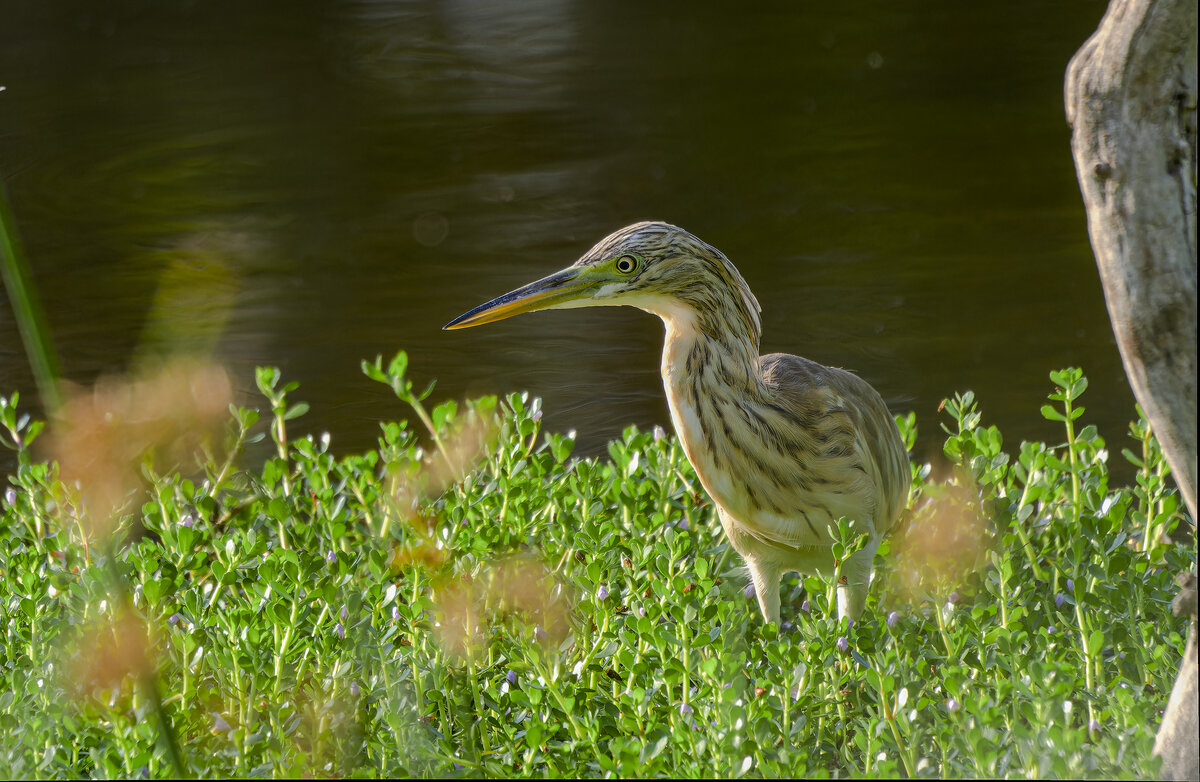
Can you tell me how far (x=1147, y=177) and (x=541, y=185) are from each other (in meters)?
6.38

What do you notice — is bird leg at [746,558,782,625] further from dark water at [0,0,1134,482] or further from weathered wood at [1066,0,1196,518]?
dark water at [0,0,1134,482]

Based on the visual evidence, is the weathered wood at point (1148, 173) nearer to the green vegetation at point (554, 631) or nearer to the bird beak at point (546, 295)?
the green vegetation at point (554, 631)

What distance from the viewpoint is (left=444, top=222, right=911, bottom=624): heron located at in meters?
3.12

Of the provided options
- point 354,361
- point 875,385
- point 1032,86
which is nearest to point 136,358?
point 354,361

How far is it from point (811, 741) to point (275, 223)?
5702mm

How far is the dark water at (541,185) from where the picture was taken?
5.95 metres

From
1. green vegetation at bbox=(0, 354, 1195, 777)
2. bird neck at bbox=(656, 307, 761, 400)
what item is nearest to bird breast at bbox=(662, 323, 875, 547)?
bird neck at bbox=(656, 307, 761, 400)

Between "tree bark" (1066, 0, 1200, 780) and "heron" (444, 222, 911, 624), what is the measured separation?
112cm

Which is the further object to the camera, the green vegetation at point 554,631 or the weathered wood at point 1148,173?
the green vegetation at point 554,631

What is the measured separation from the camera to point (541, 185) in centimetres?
817

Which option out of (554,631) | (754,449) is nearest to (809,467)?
(754,449)

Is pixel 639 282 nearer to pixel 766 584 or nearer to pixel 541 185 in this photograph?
pixel 766 584

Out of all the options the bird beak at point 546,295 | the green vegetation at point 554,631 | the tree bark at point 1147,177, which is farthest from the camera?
the bird beak at point 546,295

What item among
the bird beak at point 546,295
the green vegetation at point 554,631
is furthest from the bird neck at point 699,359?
the green vegetation at point 554,631
